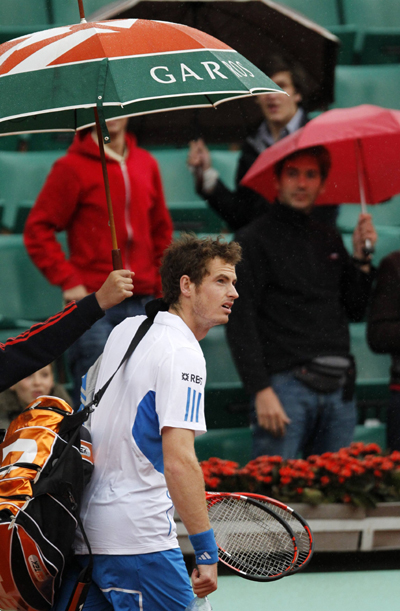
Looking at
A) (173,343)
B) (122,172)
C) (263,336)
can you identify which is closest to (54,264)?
(122,172)

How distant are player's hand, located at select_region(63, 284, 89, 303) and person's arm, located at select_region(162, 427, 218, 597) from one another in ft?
6.70

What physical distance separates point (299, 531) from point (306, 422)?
60.2 inches

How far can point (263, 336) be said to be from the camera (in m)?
4.71

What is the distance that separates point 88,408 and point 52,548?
38cm

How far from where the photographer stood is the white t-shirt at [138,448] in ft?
8.05

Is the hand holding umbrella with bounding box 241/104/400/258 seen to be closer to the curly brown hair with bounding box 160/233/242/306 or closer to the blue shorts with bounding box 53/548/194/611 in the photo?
the curly brown hair with bounding box 160/233/242/306

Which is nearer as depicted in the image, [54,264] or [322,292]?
[54,264]

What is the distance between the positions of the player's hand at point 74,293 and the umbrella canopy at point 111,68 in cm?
160

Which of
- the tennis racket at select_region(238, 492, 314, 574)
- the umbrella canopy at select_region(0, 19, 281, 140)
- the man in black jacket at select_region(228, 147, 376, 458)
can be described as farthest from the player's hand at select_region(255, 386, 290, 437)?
the umbrella canopy at select_region(0, 19, 281, 140)

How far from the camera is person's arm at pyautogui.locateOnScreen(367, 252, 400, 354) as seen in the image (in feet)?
16.0

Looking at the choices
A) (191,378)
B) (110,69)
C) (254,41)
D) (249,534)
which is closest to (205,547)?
(191,378)

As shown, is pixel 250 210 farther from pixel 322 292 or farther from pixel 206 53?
pixel 206 53

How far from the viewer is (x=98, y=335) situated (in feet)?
14.2

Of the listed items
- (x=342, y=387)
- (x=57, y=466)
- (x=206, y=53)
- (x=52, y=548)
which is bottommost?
(x=342, y=387)
